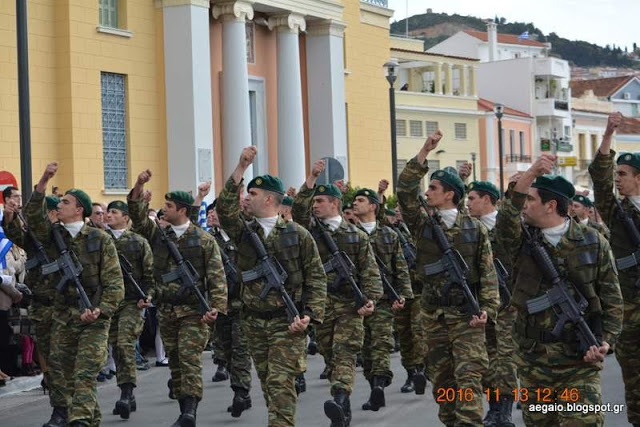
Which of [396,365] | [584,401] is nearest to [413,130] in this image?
[396,365]

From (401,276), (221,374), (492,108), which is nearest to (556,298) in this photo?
(401,276)

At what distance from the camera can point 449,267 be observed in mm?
10375

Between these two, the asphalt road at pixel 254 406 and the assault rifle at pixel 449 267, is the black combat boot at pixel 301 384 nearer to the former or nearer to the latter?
the asphalt road at pixel 254 406

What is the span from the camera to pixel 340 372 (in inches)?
462

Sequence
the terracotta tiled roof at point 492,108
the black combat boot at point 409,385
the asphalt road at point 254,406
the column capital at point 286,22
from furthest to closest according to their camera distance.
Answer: the terracotta tiled roof at point 492,108, the column capital at point 286,22, the black combat boot at point 409,385, the asphalt road at point 254,406

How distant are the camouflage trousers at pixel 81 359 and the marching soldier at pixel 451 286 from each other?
2.81 metres

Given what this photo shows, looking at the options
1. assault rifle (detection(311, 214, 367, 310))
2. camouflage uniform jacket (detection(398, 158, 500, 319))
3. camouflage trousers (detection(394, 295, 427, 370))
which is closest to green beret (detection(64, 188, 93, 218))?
assault rifle (detection(311, 214, 367, 310))

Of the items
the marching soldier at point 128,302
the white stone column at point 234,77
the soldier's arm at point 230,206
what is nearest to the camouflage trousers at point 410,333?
→ the marching soldier at point 128,302

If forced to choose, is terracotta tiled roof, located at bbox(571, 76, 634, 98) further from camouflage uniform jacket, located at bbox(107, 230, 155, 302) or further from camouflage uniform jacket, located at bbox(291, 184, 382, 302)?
camouflage uniform jacket, located at bbox(291, 184, 382, 302)

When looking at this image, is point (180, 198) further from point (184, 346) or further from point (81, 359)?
point (81, 359)

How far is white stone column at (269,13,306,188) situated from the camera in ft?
121

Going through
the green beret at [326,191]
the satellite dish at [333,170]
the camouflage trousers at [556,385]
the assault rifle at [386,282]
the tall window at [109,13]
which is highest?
Answer: the tall window at [109,13]

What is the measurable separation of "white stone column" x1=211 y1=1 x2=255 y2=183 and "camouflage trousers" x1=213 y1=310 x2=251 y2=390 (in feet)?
61.7

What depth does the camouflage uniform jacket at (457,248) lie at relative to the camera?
10.3m
